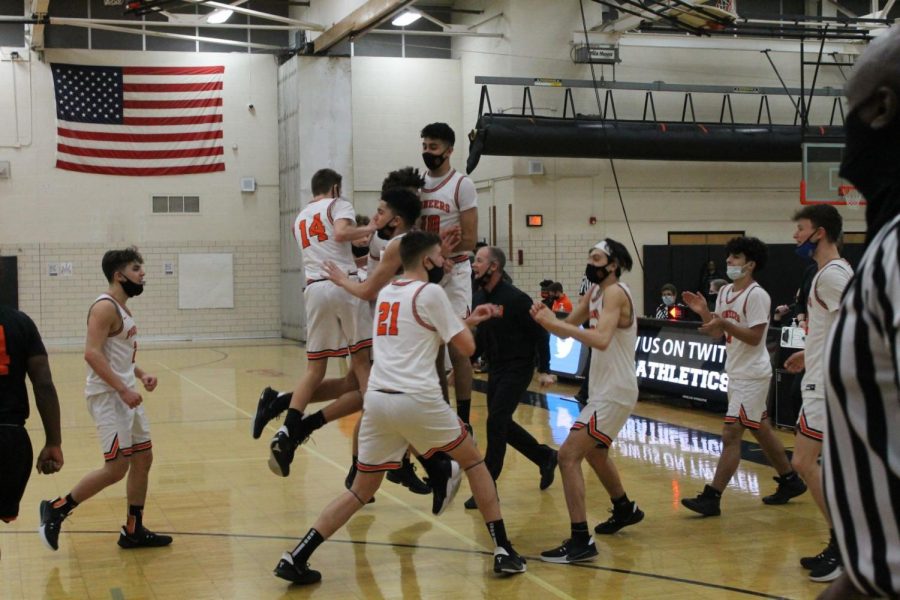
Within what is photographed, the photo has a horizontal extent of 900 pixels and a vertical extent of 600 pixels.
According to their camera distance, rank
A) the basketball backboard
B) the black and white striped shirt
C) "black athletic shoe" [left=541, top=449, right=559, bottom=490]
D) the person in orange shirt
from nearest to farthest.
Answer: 1. the black and white striped shirt
2. "black athletic shoe" [left=541, top=449, right=559, bottom=490]
3. the person in orange shirt
4. the basketball backboard

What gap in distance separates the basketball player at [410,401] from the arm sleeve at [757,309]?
8.38 feet

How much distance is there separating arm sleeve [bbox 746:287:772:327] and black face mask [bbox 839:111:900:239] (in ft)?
19.2

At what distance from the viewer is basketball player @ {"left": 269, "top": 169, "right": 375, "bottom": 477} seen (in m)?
7.39

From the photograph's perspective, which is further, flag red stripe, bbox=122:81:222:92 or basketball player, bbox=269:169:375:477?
flag red stripe, bbox=122:81:222:92

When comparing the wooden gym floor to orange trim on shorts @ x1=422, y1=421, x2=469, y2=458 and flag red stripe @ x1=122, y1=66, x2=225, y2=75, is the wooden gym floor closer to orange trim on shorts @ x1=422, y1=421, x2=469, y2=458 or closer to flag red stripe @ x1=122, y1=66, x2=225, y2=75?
orange trim on shorts @ x1=422, y1=421, x2=469, y2=458

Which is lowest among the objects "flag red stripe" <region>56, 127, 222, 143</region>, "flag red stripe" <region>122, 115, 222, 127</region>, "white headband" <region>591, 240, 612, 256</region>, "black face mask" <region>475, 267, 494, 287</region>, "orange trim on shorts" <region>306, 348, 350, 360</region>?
"orange trim on shorts" <region>306, 348, 350, 360</region>

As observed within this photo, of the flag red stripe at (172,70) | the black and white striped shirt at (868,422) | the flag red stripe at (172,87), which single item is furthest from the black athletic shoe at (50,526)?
the flag red stripe at (172,70)

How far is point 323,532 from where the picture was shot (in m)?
5.97

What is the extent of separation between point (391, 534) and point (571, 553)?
1441 mm

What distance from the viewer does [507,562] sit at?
612 cm

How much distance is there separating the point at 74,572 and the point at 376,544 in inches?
75.6

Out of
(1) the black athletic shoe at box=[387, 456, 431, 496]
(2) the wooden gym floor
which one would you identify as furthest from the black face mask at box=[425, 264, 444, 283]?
(1) the black athletic shoe at box=[387, 456, 431, 496]

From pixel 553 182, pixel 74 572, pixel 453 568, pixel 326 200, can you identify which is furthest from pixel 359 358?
pixel 553 182

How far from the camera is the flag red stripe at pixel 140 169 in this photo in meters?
24.2
